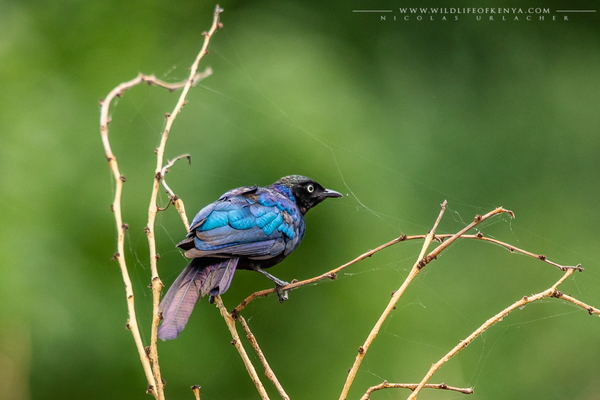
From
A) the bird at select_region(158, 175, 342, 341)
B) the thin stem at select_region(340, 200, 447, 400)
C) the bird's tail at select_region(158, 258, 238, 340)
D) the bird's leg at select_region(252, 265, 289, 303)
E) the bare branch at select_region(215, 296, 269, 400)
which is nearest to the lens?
the thin stem at select_region(340, 200, 447, 400)

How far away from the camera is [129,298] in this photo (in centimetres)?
182

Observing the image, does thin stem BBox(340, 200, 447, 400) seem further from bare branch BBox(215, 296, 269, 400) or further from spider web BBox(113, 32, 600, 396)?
spider web BBox(113, 32, 600, 396)

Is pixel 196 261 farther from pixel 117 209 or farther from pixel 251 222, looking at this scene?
pixel 117 209

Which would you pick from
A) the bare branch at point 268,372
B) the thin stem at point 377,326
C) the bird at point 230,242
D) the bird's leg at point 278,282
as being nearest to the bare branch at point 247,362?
the bare branch at point 268,372

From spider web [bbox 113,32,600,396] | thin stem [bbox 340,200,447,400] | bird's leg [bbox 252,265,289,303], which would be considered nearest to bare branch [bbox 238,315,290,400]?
thin stem [bbox 340,200,447,400]

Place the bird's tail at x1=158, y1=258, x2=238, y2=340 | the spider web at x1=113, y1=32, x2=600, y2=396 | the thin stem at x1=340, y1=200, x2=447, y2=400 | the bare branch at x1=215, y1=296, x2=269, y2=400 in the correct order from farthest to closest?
1. the spider web at x1=113, y1=32, x2=600, y2=396
2. the bird's tail at x1=158, y1=258, x2=238, y2=340
3. the bare branch at x1=215, y1=296, x2=269, y2=400
4. the thin stem at x1=340, y1=200, x2=447, y2=400

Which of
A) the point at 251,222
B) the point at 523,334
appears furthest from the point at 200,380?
the point at 523,334

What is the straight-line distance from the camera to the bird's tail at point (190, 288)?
2109 millimetres

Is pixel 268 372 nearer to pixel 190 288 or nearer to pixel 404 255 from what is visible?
pixel 190 288

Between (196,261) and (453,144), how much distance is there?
4.04 meters

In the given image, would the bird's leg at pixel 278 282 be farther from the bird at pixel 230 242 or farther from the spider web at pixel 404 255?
the spider web at pixel 404 255

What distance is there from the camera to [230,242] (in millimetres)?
2768

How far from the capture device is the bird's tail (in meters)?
2.11

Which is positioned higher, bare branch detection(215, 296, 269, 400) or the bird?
the bird
